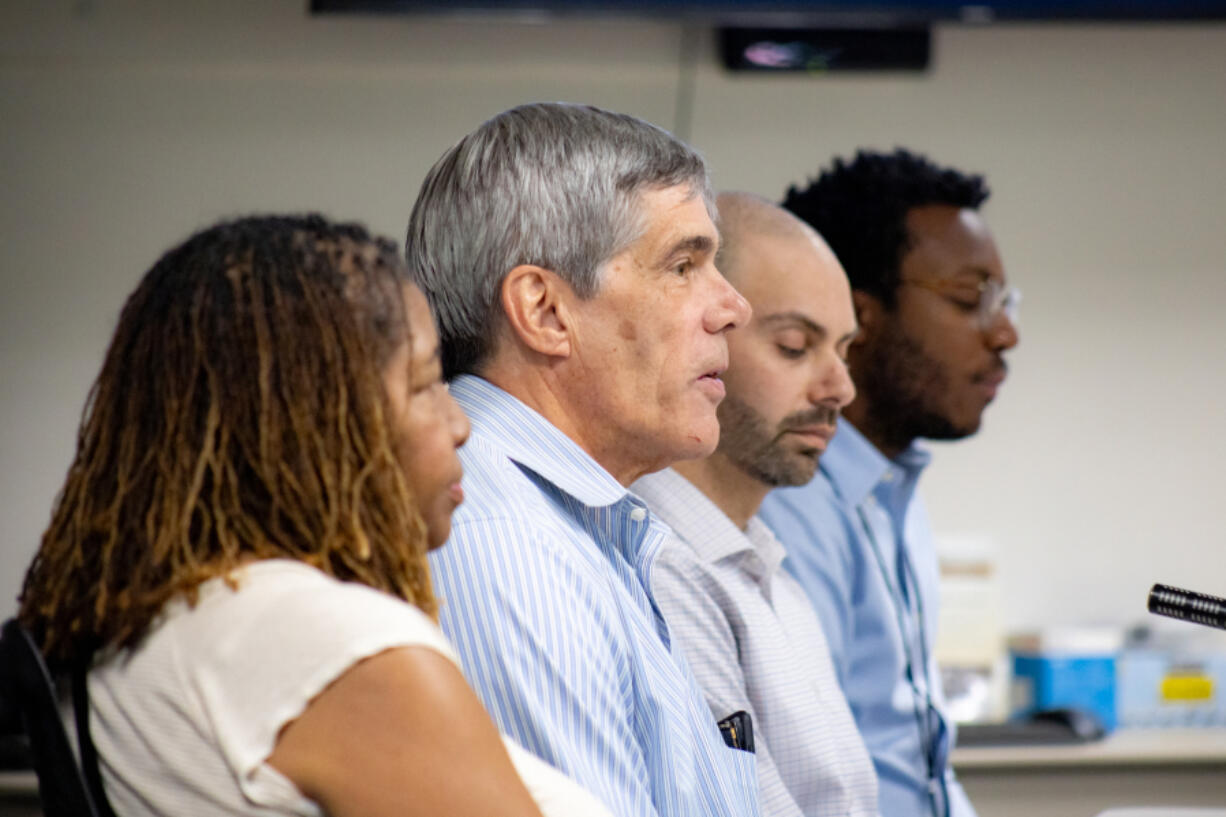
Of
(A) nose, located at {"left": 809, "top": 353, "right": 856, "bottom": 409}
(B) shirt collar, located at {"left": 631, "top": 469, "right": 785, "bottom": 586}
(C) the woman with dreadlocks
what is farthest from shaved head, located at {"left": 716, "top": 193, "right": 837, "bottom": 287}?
(C) the woman with dreadlocks

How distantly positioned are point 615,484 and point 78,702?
0.47 meters

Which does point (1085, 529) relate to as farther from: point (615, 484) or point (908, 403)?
point (615, 484)

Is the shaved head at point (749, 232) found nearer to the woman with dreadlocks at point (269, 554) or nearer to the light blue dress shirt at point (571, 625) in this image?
the light blue dress shirt at point (571, 625)

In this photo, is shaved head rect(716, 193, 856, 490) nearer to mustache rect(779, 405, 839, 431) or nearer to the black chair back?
mustache rect(779, 405, 839, 431)

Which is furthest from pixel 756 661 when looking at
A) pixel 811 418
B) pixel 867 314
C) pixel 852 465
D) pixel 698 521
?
pixel 867 314

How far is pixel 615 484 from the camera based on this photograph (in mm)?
1042

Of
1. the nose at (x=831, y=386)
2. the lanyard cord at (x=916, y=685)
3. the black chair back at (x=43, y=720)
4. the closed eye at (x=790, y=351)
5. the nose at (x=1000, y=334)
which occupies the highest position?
the black chair back at (x=43, y=720)

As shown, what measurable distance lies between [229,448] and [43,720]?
15 centimetres

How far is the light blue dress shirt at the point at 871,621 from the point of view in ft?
5.37

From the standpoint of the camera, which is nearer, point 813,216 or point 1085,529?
point 813,216

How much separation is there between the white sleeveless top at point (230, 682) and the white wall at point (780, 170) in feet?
6.81

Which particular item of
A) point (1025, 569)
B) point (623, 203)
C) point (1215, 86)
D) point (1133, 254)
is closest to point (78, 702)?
point (623, 203)

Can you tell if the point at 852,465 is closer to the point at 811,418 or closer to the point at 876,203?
the point at 811,418

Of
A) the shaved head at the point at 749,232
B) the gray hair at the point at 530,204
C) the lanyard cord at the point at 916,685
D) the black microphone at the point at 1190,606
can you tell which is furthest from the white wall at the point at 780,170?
the black microphone at the point at 1190,606
